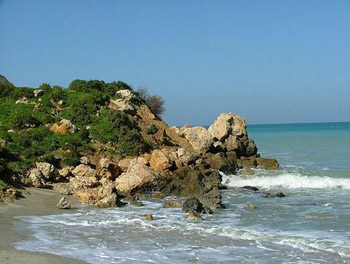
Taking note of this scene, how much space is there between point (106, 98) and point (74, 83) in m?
3.86

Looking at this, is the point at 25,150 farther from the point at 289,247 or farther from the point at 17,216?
the point at 289,247

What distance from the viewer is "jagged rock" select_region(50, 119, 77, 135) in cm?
2663

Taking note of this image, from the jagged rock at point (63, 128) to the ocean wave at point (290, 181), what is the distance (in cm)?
962

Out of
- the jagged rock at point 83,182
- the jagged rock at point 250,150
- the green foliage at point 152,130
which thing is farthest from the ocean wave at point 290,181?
the jagged rock at point 83,182

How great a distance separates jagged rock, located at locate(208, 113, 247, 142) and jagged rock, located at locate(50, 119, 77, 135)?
33.9ft

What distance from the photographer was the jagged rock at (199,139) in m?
29.9

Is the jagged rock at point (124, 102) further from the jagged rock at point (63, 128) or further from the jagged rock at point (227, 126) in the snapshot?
the jagged rock at point (227, 126)

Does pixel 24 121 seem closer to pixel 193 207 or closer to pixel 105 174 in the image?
pixel 105 174

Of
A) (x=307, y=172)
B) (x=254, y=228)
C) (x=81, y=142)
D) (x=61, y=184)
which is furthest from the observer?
(x=307, y=172)

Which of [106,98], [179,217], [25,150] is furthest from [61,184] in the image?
[106,98]

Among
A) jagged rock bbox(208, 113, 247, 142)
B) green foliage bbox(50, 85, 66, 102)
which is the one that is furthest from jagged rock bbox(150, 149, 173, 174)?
green foliage bbox(50, 85, 66, 102)

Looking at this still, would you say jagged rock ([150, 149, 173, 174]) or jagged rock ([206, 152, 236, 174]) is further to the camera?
jagged rock ([206, 152, 236, 174])

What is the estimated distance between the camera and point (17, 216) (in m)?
14.7

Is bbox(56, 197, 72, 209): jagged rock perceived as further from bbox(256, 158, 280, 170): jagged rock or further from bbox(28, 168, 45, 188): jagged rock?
bbox(256, 158, 280, 170): jagged rock
